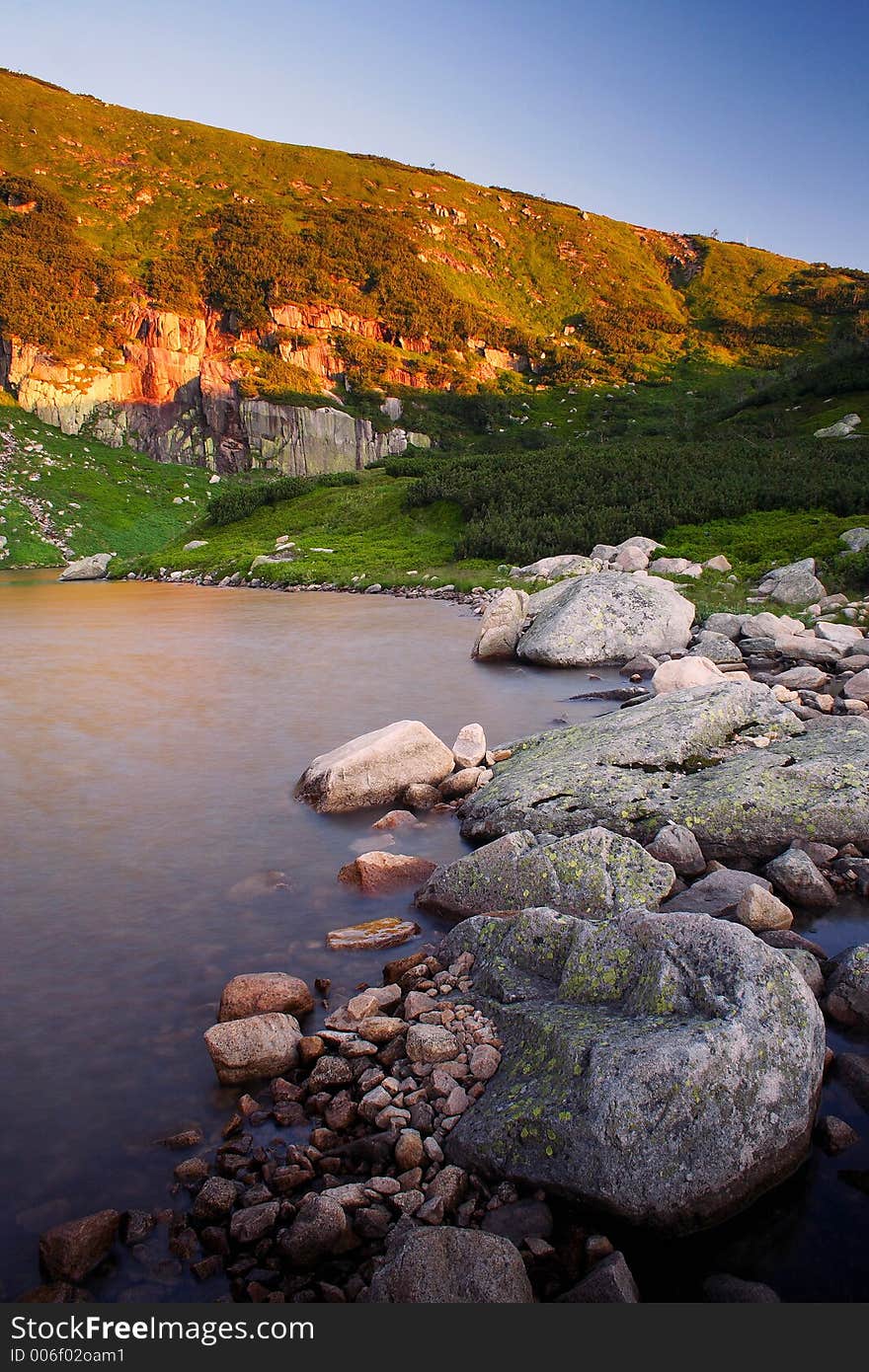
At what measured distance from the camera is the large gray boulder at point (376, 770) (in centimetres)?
929

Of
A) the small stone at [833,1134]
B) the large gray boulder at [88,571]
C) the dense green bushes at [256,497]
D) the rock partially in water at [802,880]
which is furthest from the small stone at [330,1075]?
the dense green bushes at [256,497]

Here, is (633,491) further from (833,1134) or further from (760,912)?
(833,1134)

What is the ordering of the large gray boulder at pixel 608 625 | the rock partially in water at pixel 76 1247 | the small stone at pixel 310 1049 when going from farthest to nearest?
the large gray boulder at pixel 608 625 < the small stone at pixel 310 1049 < the rock partially in water at pixel 76 1247

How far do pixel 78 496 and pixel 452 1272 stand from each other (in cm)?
6733

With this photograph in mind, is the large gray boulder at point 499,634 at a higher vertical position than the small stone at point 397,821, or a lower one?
higher

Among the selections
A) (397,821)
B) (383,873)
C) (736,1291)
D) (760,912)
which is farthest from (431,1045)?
(397,821)

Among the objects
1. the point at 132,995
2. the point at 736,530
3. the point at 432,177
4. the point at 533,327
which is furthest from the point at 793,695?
the point at 432,177

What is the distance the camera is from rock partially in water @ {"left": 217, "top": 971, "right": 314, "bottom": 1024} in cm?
523

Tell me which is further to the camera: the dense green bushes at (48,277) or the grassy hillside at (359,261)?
the grassy hillside at (359,261)

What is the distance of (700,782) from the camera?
8.20 m

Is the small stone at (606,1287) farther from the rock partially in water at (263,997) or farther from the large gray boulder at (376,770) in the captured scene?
the large gray boulder at (376,770)

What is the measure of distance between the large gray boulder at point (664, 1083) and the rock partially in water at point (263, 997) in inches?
56.6

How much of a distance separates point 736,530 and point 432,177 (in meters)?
176

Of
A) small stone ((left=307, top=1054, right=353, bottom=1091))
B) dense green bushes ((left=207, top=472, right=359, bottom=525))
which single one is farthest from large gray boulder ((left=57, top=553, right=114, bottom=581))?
small stone ((left=307, top=1054, right=353, bottom=1091))
